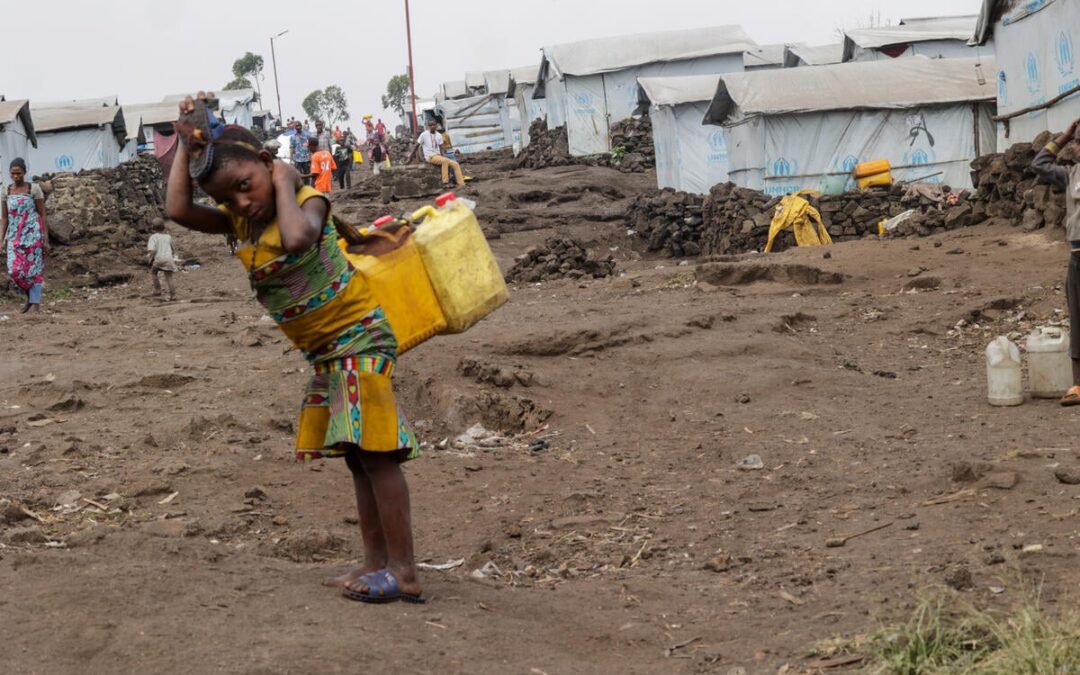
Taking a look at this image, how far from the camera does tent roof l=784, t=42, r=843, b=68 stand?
97.9 feet

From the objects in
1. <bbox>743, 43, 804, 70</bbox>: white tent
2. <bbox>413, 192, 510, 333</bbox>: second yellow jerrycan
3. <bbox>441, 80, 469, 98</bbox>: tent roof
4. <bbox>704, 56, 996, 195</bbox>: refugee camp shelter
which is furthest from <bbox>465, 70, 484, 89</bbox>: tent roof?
<bbox>413, 192, 510, 333</bbox>: second yellow jerrycan

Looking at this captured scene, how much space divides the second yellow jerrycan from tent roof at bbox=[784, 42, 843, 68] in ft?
87.9

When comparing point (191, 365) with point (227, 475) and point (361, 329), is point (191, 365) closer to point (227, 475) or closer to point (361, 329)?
point (227, 475)

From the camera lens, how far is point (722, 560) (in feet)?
14.5

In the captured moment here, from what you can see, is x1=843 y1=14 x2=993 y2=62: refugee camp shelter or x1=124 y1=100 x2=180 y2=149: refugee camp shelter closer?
x1=843 y1=14 x2=993 y2=62: refugee camp shelter

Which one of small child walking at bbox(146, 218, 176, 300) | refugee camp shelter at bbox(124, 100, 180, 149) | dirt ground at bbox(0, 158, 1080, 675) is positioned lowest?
dirt ground at bbox(0, 158, 1080, 675)

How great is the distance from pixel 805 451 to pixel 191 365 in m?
4.74

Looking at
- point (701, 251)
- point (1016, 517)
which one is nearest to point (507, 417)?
point (1016, 517)

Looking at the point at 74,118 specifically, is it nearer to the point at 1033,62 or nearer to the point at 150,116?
the point at 150,116

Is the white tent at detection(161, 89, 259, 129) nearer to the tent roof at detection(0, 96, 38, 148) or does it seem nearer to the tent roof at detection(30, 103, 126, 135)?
the tent roof at detection(30, 103, 126, 135)

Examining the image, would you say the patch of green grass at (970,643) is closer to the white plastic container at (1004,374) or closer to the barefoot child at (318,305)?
the barefoot child at (318,305)

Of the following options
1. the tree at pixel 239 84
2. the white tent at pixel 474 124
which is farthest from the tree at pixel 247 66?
the white tent at pixel 474 124

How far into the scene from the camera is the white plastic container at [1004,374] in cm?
646

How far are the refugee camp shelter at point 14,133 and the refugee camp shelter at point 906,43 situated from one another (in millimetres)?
16950
